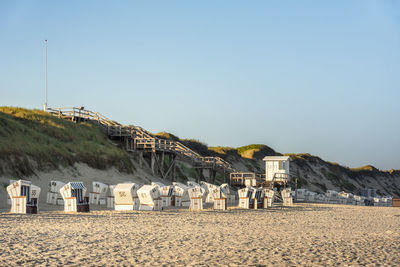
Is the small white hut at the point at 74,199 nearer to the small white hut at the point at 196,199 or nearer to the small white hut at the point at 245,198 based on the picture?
the small white hut at the point at 196,199

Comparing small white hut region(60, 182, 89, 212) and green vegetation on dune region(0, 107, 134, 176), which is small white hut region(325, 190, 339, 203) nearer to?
green vegetation on dune region(0, 107, 134, 176)

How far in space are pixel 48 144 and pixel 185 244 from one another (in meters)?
27.5

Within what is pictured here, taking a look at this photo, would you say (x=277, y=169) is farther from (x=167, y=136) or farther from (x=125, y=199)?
(x=167, y=136)

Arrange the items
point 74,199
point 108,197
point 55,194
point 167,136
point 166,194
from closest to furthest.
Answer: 1. point 74,199
2. point 55,194
3. point 108,197
4. point 166,194
5. point 167,136

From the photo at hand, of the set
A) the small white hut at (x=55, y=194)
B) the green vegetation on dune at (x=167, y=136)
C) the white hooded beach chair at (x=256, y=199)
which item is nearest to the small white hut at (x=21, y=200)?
the small white hut at (x=55, y=194)

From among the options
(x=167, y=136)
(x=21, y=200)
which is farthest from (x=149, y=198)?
(x=167, y=136)

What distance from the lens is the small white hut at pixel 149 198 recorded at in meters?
23.3

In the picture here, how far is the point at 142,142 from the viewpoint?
44.1 metres

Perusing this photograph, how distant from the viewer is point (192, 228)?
51.3 ft

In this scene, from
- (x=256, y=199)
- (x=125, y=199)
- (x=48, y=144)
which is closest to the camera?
(x=125, y=199)

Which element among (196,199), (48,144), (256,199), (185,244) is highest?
(48,144)

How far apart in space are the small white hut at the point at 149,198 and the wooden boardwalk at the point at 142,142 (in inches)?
738

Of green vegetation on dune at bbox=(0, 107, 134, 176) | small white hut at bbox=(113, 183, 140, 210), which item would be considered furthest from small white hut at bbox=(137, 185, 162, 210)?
green vegetation on dune at bbox=(0, 107, 134, 176)

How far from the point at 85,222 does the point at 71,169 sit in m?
18.9
